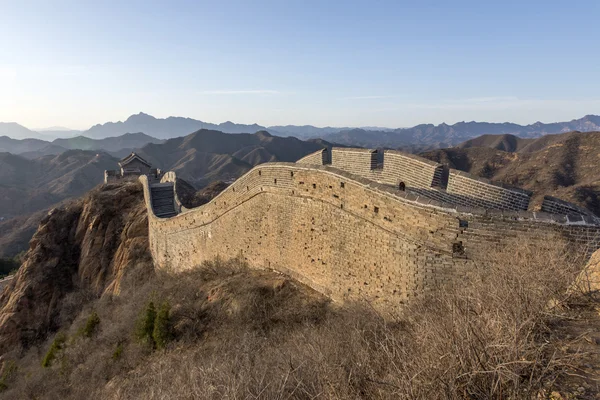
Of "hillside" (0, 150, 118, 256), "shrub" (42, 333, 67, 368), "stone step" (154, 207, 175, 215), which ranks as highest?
"stone step" (154, 207, 175, 215)

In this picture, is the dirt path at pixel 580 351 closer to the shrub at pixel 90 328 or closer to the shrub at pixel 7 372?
the shrub at pixel 90 328

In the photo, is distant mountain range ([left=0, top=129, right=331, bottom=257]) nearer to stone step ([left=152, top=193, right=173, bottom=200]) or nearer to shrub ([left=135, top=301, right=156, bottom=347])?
stone step ([left=152, top=193, right=173, bottom=200])

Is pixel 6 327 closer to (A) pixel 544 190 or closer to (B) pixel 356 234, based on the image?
(B) pixel 356 234

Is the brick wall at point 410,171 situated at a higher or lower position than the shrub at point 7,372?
higher

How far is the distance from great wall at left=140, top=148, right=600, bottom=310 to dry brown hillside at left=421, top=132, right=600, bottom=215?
1906cm

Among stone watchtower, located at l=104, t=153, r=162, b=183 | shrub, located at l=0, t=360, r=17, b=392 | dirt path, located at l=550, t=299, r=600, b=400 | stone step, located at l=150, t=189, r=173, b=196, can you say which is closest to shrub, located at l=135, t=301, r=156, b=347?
shrub, located at l=0, t=360, r=17, b=392

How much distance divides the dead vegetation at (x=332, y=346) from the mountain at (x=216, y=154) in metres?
68.7

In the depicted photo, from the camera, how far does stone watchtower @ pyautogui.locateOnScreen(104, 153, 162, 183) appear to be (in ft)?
76.3

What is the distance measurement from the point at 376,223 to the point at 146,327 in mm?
6045

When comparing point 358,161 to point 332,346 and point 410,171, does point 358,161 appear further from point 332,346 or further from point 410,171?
point 332,346

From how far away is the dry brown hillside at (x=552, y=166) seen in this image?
24.3 m

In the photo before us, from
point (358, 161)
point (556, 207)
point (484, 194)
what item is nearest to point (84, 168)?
point (358, 161)

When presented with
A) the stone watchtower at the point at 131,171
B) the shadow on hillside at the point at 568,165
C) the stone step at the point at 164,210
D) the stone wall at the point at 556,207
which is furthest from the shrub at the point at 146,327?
the shadow on hillside at the point at 568,165

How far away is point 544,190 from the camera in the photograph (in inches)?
1119
